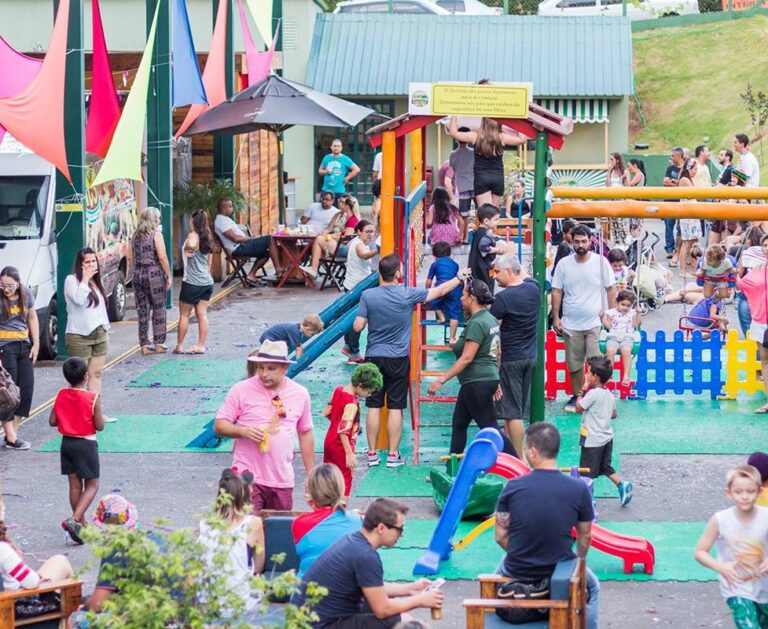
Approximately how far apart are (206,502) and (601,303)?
477 cm

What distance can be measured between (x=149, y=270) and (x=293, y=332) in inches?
173

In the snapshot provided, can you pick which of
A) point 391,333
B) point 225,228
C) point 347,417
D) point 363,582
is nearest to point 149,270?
point 391,333

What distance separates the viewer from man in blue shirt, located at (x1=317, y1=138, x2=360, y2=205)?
25.0 meters

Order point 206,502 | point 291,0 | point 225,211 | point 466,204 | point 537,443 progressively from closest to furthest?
point 537,443 < point 206,502 < point 466,204 < point 225,211 < point 291,0

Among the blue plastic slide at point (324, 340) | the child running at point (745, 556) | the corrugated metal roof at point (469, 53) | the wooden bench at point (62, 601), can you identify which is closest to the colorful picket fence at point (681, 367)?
the blue plastic slide at point (324, 340)

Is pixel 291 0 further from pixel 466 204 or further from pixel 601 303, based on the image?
pixel 601 303

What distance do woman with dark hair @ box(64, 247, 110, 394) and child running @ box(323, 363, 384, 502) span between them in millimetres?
3791

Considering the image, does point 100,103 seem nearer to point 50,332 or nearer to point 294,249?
point 50,332

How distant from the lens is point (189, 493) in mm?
12219

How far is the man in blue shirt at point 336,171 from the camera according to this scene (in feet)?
82.1

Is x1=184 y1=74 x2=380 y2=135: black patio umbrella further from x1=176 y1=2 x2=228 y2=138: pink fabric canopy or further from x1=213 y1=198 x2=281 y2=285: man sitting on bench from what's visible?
x1=213 y1=198 x2=281 y2=285: man sitting on bench

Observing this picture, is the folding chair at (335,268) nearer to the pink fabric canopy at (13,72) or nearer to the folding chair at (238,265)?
the folding chair at (238,265)

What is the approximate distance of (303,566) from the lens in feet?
27.1

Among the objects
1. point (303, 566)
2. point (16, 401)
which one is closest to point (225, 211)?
point (16, 401)
